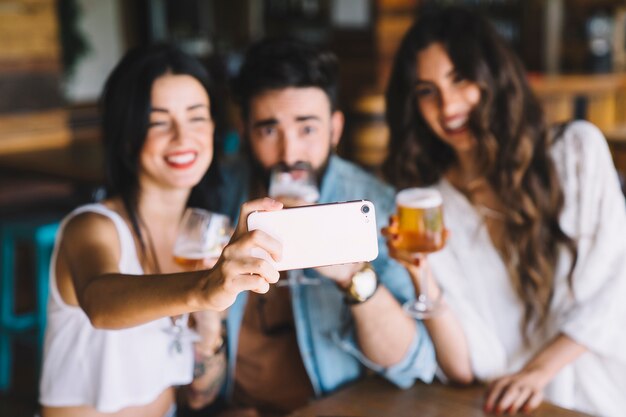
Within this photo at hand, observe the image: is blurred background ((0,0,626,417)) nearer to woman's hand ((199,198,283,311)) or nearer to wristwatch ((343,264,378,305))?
wristwatch ((343,264,378,305))

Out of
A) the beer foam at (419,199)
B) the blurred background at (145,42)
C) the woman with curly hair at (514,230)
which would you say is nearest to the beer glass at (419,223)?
the beer foam at (419,199)

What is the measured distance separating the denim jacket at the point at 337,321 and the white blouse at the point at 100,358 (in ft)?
1.06

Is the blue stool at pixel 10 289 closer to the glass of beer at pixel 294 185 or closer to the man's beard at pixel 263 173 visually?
the man's beard at pixel 263 173

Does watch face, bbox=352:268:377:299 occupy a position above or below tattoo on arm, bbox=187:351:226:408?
above

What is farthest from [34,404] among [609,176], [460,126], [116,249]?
[609,176]

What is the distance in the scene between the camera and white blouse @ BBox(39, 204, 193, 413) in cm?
164

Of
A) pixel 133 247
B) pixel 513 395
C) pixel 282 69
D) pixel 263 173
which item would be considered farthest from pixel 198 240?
pixel 513 395

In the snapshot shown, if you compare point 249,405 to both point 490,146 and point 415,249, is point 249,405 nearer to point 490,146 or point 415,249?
point 415,249

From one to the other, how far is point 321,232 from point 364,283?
57cm

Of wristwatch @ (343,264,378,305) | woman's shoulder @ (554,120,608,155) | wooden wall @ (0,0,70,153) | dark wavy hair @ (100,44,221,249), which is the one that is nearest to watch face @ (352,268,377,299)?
wristwatch @ (343,264,378,305)

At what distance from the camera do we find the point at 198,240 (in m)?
1.48

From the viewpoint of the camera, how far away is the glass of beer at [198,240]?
1.48 metres

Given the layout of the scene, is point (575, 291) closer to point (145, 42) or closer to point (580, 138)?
point (580, 138)

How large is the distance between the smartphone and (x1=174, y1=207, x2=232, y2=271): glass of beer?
1.36 feet
